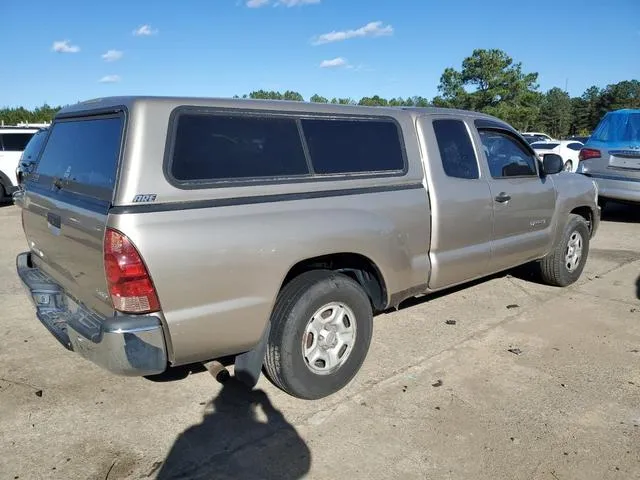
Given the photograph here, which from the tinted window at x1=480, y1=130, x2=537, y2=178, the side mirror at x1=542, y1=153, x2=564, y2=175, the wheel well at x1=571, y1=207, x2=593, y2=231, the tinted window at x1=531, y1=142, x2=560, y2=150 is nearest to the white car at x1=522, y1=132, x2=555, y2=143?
the tinted window at x1=531, y1=142, x2=560, y2=150

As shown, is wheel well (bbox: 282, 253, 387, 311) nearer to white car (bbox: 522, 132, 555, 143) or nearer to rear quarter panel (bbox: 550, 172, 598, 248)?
rear quarter panel (bbox: 550, 172, 598, 248)

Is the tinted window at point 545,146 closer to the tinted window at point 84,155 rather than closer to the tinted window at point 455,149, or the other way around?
the tinted window at point 455,149

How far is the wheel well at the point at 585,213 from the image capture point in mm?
5875

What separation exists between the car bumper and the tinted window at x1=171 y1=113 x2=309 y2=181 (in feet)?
24.8

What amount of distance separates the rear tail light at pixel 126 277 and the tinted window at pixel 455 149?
8.13 ft

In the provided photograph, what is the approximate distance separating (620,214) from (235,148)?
34.3 ft

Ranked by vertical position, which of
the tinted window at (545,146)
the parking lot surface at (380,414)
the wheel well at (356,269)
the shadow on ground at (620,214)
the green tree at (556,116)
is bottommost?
the parking lot surface at (380,414)

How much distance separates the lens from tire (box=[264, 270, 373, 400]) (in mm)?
3178

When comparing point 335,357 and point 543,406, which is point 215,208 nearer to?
point 335,357

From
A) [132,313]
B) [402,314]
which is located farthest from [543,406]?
[132,313]

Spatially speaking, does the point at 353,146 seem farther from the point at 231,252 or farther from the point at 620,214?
the point at 620,214

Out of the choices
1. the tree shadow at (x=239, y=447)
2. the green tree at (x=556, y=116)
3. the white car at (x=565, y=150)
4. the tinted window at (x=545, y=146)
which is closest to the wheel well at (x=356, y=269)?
the tree shadow at (x=239, y=447)

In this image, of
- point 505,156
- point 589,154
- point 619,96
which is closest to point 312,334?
point 505,156

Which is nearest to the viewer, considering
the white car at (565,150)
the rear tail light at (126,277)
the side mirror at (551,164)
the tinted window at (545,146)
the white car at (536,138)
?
the rear tail light at (126,277)
